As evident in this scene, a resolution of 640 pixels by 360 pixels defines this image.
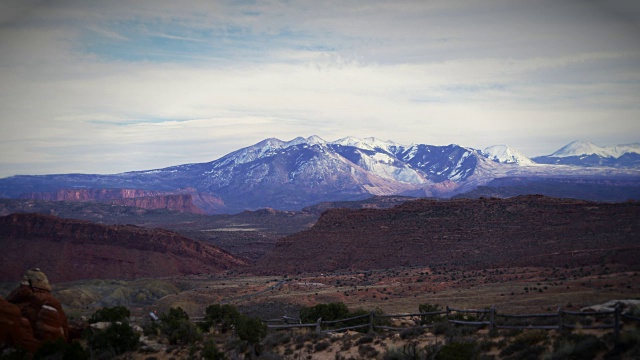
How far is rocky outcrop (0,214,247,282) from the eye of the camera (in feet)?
255

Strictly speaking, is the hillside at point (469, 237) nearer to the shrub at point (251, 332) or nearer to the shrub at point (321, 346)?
the shrub at point (321, 346)

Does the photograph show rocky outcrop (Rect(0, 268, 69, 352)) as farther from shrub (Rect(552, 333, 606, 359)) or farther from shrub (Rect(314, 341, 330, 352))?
shrub (Rect(552, 333, 606, 359))

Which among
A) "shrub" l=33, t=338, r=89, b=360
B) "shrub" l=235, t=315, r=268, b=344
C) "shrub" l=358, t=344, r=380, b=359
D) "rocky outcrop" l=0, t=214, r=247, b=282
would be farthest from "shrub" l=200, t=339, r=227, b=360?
"rocky outcrop" l=0, t=214, r=247, b=282

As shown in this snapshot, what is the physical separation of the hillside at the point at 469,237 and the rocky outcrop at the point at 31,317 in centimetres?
3722

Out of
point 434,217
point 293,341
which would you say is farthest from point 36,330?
point 434,217

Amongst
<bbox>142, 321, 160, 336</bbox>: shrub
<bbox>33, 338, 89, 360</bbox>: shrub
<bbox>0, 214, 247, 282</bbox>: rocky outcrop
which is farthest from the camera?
<bbox>0, 214, 247, 282</bbox>: rocky outcrop

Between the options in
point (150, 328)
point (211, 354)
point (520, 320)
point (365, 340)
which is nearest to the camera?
point (211, 354)

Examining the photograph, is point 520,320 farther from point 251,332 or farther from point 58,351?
point 58,351

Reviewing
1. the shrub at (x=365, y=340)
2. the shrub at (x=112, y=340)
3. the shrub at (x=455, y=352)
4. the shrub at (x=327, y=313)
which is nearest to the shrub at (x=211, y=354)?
the shrub at (x=112, y=340)

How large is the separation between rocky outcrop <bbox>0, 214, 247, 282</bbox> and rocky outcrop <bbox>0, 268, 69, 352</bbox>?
194ft

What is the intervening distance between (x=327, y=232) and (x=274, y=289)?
27.1 m

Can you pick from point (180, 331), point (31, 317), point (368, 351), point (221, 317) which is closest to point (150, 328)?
point (180, 331)

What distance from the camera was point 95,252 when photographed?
3231 inches

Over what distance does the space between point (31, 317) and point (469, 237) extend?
53279 mm
